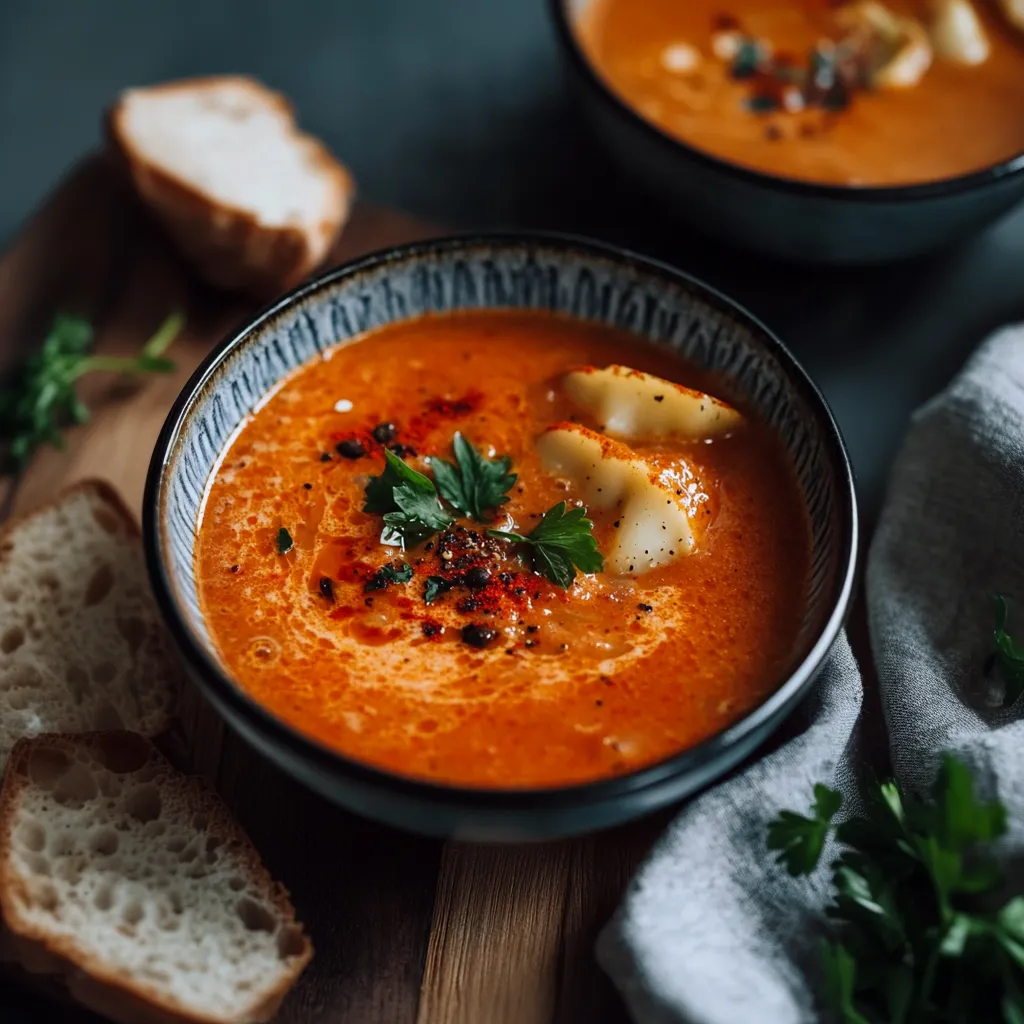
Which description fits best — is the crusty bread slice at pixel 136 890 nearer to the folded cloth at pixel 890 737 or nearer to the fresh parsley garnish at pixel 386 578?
the fresh parsley garnish at pixel 386 578

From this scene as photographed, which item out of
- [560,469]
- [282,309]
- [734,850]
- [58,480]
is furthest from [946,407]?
[58,480]

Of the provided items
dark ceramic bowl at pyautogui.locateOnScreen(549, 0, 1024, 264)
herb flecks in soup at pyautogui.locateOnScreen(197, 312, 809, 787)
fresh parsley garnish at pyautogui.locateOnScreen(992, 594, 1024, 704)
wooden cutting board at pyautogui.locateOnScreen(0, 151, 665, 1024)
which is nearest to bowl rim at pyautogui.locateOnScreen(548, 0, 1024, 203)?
dark ceramic bowl at pyautogui.locateOnScreen(549, 0, 1024, 264)

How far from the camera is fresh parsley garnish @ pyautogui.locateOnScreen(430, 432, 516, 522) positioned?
3.04 metres

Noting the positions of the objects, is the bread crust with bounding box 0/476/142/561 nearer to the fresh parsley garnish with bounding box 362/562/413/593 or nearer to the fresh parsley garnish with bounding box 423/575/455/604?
the fresh parsley garnish with bounding box 362/562/413/593

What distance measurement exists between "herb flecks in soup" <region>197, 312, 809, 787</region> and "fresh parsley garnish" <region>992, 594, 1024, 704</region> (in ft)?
1.48

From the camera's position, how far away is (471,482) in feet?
10.0

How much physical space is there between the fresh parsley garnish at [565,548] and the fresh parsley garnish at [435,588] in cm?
16

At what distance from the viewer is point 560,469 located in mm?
3141

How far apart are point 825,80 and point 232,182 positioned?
1956 millimetres

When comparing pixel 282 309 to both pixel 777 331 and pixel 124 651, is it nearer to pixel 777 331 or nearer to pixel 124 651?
pixel 124 651

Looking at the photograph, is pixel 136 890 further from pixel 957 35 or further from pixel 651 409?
pixel 957 35

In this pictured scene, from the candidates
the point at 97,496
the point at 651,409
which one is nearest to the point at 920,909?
the point at 651,409

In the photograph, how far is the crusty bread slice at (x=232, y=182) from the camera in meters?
3.95

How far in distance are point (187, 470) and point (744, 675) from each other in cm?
129
